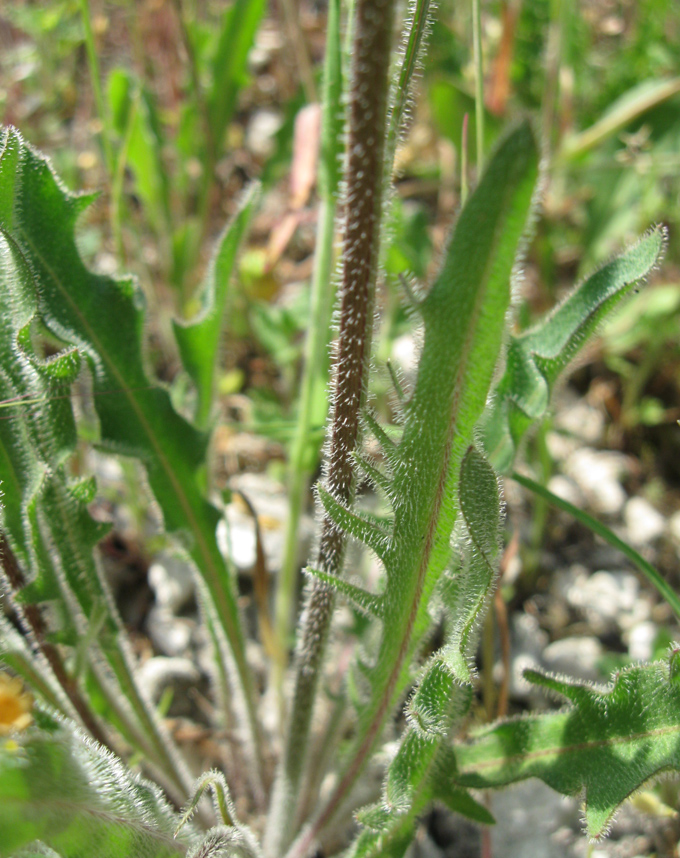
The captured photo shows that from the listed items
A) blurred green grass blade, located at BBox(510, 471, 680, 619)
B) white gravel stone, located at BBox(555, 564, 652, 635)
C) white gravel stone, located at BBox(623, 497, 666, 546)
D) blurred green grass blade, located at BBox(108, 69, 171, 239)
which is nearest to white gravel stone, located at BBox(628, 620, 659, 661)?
white gravel stone, located at BBox(555, 564, 652, 635)

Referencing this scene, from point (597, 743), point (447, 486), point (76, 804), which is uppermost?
point (447, 486)

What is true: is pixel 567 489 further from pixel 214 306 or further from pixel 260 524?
pixel 214 306

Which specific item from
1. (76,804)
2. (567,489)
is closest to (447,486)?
(76,804)

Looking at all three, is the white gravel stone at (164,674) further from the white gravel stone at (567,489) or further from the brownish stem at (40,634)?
the white gravel stone at (567,489)

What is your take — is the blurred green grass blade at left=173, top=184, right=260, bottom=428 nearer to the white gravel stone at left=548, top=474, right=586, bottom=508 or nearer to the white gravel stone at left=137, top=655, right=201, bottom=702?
the white gravel stone at left=137, top=655, right=201, bottom=702

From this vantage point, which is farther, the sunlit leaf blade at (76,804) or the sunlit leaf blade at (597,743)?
the sunlit leaf blade at (597,743)

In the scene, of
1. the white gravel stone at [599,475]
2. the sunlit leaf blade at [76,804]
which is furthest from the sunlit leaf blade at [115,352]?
the white gravel stone at [599,475]
